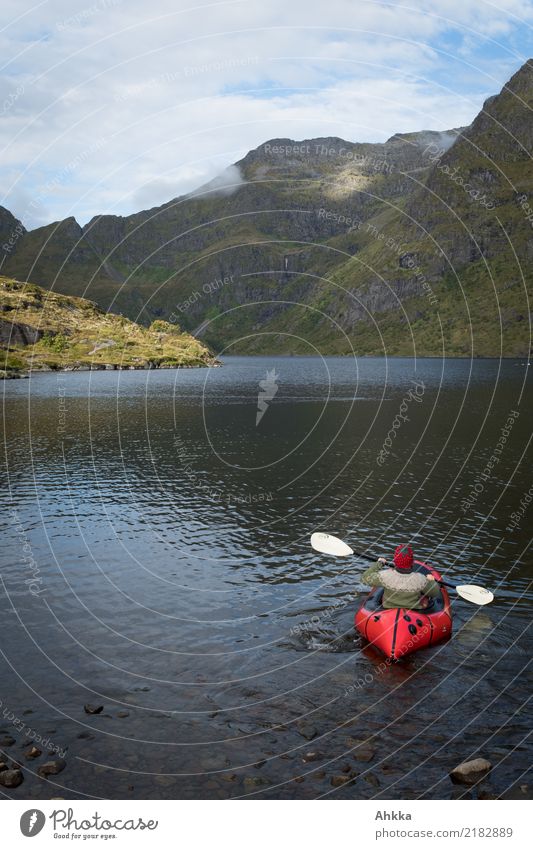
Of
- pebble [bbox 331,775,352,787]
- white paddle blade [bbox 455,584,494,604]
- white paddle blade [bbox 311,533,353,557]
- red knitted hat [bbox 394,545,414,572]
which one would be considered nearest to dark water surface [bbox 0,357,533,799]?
pebble [bbox 331,775,352,787]

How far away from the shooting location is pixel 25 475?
62094 mm

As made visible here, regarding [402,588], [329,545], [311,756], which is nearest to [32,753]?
[311,756]

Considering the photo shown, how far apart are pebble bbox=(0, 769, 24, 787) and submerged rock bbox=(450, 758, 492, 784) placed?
479 inches

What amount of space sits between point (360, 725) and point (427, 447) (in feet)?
196

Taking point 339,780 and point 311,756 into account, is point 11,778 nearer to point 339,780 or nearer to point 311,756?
point 311,756

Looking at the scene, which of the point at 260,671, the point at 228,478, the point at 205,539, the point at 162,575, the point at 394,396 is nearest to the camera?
the point at 260,671

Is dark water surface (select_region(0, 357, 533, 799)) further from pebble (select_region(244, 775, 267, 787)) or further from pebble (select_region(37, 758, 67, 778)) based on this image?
pebble (select_region(37, 758, 67, 778))

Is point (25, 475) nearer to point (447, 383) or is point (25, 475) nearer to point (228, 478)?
point (228, 478)

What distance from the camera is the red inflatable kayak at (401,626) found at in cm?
2494

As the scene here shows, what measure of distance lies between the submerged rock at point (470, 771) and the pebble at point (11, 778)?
12.2m

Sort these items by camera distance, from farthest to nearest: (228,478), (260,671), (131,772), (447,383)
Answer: (447,383), (228,478), (260,671), (131,772)

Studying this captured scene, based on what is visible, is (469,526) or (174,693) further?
(469,526)

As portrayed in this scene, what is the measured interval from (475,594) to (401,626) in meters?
6.34

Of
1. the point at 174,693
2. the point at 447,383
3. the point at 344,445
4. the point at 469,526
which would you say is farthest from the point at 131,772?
the point at 447,383
